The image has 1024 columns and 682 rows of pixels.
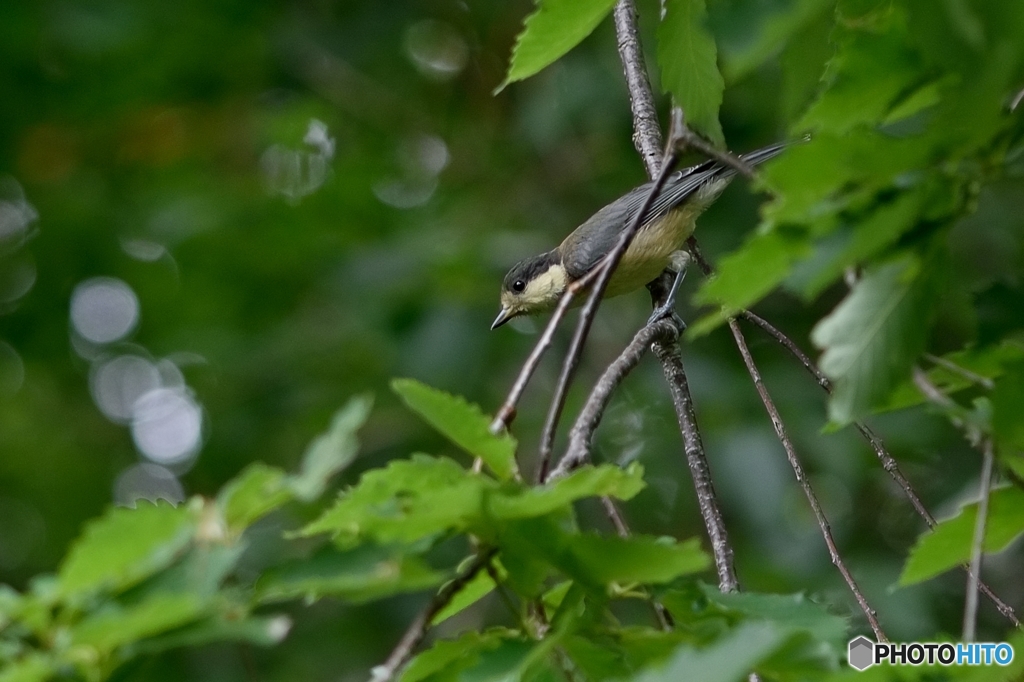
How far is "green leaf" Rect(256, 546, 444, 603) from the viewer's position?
1.28 meters

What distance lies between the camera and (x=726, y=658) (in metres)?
1.11

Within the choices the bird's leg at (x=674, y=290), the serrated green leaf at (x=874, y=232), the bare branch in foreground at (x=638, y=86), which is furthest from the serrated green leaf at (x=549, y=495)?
the bird's leg at (x=674, y=290)

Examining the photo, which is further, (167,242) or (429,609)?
(167,242)

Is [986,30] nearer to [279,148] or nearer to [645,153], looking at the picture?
[645,153]

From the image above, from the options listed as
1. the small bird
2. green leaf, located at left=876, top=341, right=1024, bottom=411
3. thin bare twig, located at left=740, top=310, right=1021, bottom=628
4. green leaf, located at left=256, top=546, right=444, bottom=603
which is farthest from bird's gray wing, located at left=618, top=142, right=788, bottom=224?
green leaf, located at left=256, top=546, right=444, bottom=603

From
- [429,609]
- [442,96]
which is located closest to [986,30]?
[429,609]

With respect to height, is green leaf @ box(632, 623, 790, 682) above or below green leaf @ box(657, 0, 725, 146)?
below

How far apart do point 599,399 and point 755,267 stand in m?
0.57

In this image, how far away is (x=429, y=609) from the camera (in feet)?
4.36

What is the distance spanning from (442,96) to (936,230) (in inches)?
A: 231

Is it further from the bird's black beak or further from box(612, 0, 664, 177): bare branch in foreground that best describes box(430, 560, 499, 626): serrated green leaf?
the bird's black beak

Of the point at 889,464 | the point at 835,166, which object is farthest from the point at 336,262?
the point at 835,166

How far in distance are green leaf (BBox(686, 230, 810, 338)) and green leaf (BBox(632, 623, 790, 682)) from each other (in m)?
0.39

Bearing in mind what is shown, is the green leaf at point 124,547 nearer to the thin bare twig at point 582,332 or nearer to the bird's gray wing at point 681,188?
the thin bare twig at point 582,332
